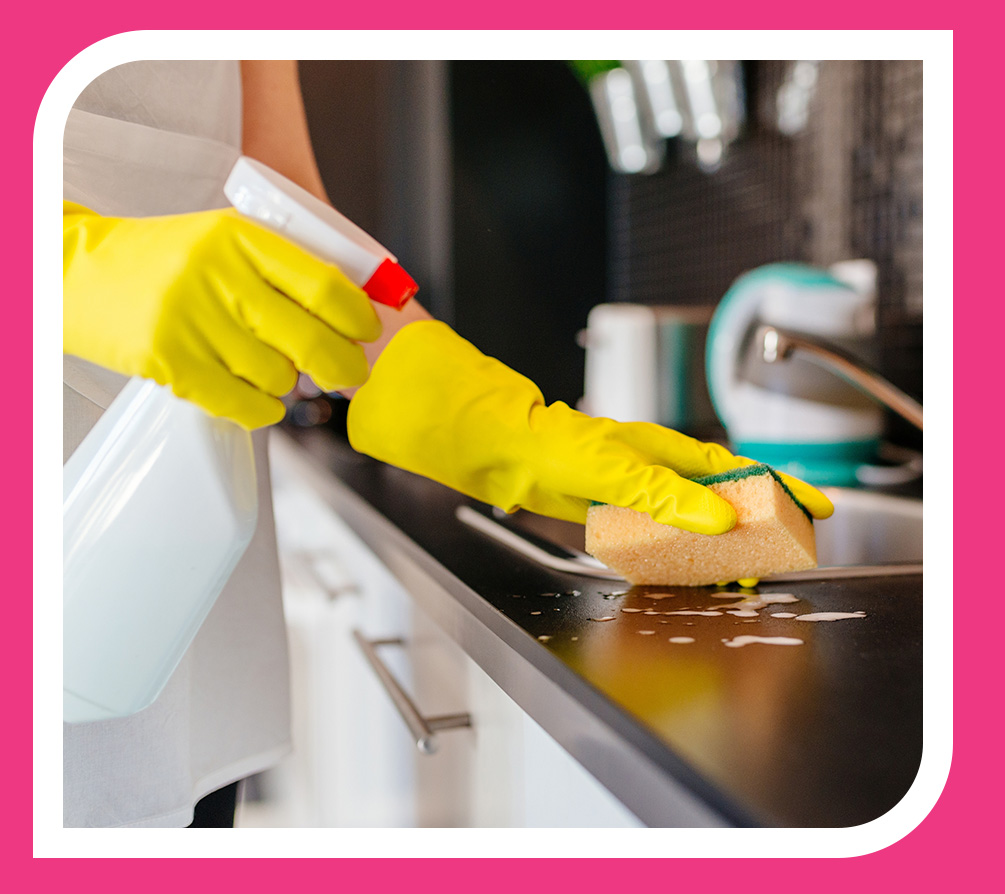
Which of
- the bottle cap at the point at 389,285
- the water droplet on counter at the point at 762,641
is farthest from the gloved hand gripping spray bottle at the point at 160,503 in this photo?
the water droplet on counter at the point at 762,641

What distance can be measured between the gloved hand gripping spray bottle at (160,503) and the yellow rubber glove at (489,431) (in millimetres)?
115

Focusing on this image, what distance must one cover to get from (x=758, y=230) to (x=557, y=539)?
3.13 ft

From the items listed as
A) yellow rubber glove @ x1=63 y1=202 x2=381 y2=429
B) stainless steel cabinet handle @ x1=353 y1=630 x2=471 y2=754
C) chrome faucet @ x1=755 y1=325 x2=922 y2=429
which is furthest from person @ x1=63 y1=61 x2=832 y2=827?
chrome faucet @ x1=755 y1=325 x2=922 y2=429

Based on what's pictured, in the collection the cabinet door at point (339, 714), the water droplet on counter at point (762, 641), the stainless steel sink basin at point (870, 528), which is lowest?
the cabinet door at point (339, 714)

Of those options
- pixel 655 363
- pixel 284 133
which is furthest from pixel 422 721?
pixel 655 363

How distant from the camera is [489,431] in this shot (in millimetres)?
551

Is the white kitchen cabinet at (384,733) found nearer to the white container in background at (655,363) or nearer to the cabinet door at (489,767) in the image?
the cabinet door at (489,767)

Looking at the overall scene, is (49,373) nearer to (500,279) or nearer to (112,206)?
(112,206)

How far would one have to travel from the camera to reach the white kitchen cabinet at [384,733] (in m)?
0.49

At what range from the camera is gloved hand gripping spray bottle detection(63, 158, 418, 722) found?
0.42 metres

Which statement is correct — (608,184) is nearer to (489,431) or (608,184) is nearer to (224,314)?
(489,431)

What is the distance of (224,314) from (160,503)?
0.34 feet

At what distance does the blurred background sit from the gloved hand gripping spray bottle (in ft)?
0.34

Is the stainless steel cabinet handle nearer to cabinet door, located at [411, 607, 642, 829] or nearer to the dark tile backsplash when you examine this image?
cabinet door, located at [411, 607, 642, 829]
